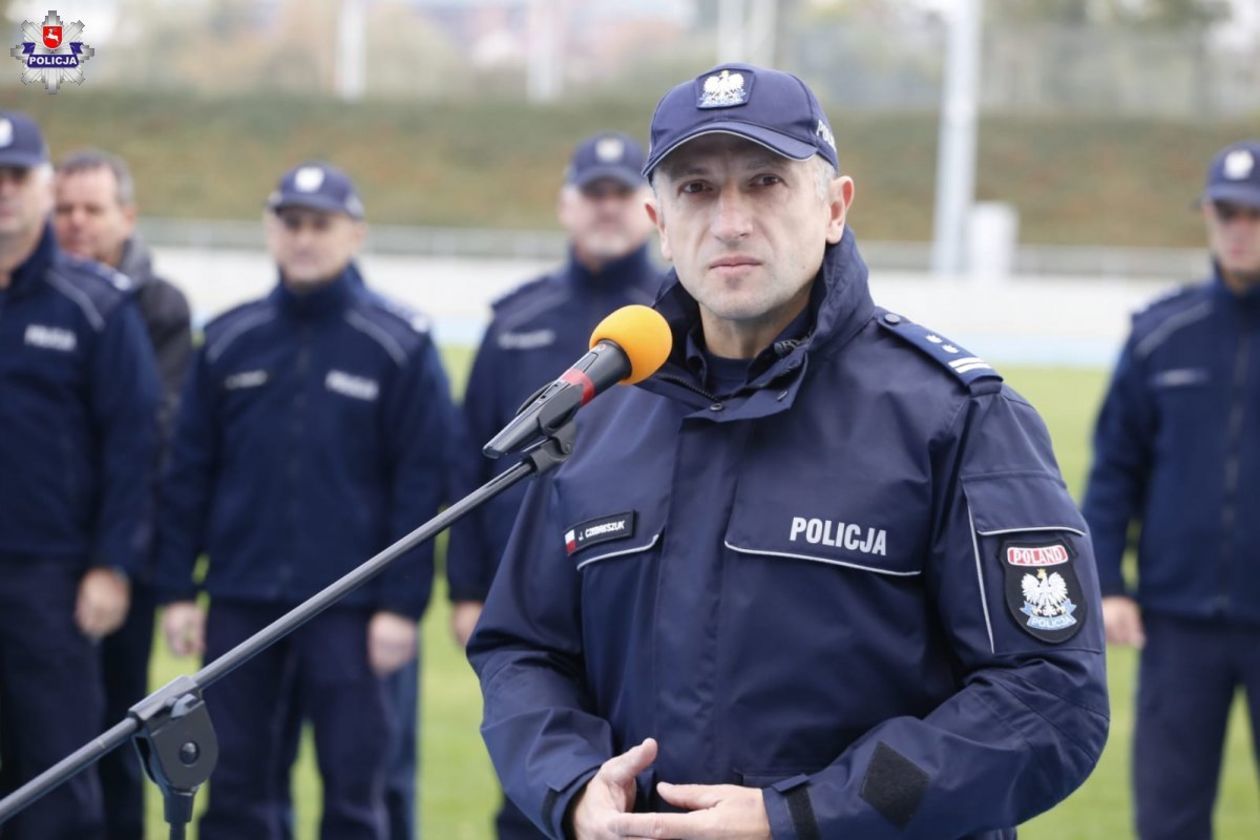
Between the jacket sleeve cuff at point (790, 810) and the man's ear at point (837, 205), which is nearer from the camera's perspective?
the jacket sleeve cuff at point (790, 810)

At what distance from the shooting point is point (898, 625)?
2480 mm

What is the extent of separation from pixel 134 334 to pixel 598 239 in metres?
1.51

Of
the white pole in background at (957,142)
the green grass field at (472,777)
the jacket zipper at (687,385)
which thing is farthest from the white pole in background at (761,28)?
the jacket zipper at (687,385)

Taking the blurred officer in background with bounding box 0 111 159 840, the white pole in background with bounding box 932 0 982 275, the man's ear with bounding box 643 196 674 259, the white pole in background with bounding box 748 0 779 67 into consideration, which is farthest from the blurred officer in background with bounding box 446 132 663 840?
the white pole in background with bounding box 748 0 779 67

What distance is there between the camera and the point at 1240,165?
4910 mm

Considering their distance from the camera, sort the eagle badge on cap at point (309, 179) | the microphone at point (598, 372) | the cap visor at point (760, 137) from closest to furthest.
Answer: the microphone at point (598, 372)
the cap visor at point (760, 137)
the eagle badge on cap at point (309, 179)

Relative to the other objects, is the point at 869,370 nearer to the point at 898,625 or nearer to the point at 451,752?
the point at 898,625

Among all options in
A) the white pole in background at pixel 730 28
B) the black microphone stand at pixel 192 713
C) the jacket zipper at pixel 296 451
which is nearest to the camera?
the black microphone stand at pixel 192 713

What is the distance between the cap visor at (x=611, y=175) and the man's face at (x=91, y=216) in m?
1.95

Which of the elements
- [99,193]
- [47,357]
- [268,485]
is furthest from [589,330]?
[99,193]

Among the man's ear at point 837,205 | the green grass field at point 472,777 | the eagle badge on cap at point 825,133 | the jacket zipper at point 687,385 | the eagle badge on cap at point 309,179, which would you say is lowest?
the green grass field at point 472,777

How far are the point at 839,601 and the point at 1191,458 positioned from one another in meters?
2.88

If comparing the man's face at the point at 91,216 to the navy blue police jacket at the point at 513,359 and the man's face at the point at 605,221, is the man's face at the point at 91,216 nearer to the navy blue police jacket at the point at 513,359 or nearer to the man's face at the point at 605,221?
the navy blue police jacket at the point at 513,359

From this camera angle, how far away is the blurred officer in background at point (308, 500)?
16.6ft
